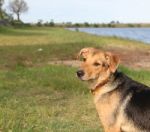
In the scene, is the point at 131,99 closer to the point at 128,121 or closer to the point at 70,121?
the point at 128,121

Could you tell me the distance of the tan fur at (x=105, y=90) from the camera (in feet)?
24.0

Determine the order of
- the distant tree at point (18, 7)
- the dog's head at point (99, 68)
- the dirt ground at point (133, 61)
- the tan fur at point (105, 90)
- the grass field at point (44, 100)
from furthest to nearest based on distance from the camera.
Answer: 1. the distant tree at point (18, 7)
2. the dirt ground at point (133, 61)
3. the grass field at point (44, 100)
4. the dog's head at point (99, 68)
5. the tan fur at point (105, 90)

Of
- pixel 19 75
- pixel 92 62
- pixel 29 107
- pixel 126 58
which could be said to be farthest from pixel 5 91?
pixel 126 58

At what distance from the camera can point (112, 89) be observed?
24.5ft

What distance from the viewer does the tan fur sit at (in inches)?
288

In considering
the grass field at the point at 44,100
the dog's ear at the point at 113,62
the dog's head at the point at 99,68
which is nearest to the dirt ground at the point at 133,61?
the grass field at the point at 44,100

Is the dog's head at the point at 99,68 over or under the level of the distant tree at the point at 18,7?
over

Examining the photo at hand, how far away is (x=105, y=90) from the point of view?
24.6ft

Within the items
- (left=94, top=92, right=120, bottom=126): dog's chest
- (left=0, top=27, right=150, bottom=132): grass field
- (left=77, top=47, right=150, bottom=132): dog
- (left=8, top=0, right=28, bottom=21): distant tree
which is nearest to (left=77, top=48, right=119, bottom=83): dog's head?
(left=77, top=47, right=150, bottom=132): dog

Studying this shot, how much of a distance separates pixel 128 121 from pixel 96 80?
0.74 m

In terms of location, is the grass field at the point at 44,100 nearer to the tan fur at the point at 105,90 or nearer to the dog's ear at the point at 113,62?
the tan fur at the point at 105,90

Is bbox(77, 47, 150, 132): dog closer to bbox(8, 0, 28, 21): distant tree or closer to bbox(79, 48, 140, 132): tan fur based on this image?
bbox(79, 48, 140, 132): tan fur

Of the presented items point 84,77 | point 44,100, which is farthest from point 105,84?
point 44,100

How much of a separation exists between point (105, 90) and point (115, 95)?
160 mm
